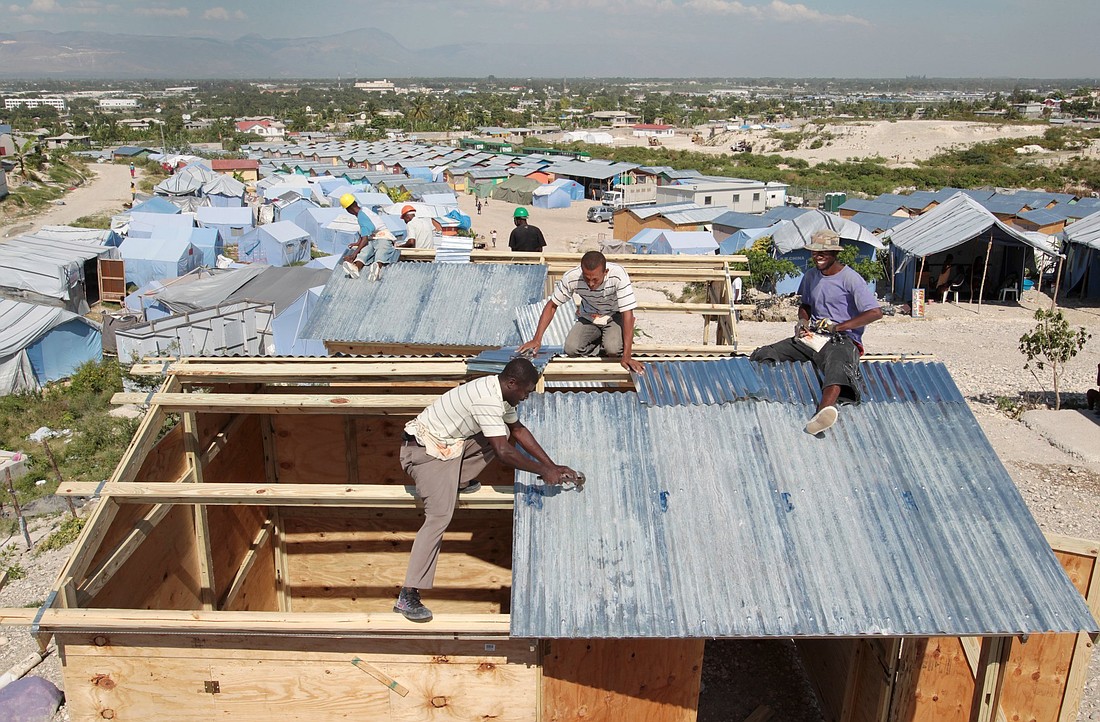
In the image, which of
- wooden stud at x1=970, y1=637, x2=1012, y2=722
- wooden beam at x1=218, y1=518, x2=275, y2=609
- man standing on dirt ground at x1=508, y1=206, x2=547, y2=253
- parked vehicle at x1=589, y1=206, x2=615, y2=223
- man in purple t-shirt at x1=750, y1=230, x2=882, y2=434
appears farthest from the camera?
parked vehicle at x1=589, y1=206, x2=615, y2=223

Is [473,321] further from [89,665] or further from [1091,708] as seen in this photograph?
[1091,708]

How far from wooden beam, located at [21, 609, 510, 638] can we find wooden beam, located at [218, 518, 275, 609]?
7.91 feet

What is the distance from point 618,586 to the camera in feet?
15.8

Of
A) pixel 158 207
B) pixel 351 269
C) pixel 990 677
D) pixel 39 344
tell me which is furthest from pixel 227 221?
pixel 990 677

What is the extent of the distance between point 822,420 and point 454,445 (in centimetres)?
254

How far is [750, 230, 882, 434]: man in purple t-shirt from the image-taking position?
5.76 meters

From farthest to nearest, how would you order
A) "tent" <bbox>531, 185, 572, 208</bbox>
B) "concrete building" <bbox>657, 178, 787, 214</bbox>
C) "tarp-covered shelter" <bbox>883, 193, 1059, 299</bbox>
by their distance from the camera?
1. "tent" <bbox>531, 185, 572, 208</bbox>
2. "concrete building" <bbox>657, 178, 787, 214</bbox>
3. "tarp-covered shelter" <bbox>883, 193, 1059, 299</bbox>

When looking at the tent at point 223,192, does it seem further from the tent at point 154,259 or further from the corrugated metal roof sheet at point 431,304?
the corrugated metal roof sheet at point 431,304

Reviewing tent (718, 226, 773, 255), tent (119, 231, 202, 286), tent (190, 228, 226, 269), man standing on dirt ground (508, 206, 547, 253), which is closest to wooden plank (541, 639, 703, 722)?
man standing on dirt ground (508, 206, 547, 253)

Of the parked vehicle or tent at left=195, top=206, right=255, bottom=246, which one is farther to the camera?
the parked vehicle

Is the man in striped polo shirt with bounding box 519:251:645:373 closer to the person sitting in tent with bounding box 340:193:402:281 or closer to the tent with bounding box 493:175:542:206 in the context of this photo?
the person sitting in tent with bounding box 340:193:402:281

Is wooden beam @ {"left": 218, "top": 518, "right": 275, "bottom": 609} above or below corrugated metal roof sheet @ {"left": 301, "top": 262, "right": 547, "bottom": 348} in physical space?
below

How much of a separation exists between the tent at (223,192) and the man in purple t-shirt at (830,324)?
46219mm

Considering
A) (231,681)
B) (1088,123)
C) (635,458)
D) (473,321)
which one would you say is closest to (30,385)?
(473,321)
